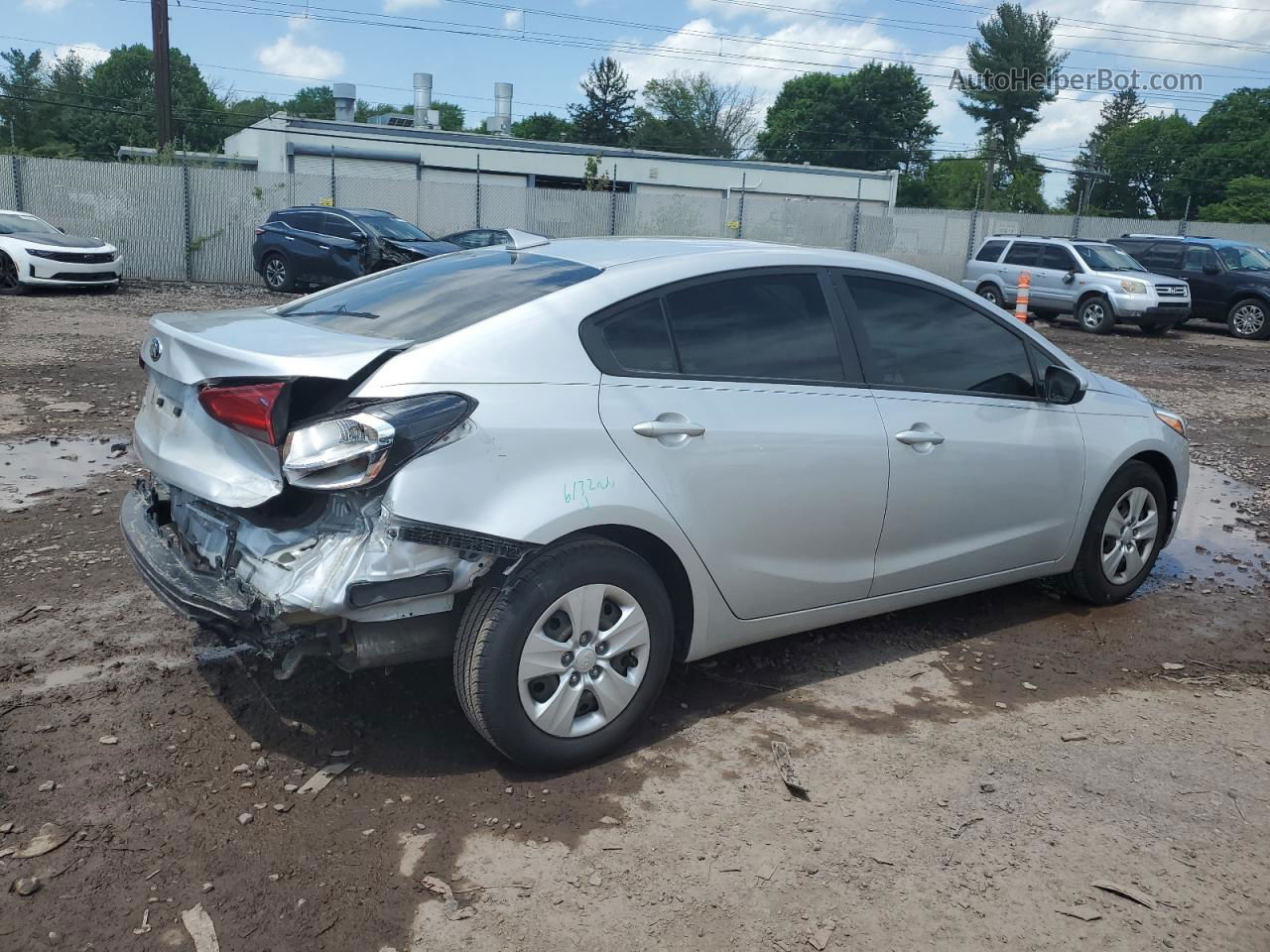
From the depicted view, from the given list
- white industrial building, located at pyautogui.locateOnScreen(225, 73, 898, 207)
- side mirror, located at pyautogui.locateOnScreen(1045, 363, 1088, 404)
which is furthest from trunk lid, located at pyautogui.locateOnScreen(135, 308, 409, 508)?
white industrial building, located at pyautogui.locateOnScreen(225, 73, 898, 207)

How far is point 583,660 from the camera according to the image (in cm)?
347

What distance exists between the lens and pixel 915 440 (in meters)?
4.26

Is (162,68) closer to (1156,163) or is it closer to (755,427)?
(755,427)

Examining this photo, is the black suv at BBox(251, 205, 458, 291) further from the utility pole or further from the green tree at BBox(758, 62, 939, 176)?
the green tree at BBox(758, 62, 939, 176)

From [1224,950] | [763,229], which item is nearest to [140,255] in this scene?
[763,229]

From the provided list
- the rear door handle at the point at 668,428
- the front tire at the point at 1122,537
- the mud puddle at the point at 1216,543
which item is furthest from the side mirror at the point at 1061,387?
the rear door handle at the point at 668,428

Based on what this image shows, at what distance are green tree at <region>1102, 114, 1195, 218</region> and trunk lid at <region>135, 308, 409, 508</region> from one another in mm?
78544

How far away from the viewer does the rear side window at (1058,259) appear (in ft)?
69.7

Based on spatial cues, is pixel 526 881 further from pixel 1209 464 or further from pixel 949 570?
pixel 1209 464

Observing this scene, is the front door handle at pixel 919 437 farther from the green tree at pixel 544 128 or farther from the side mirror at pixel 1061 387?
the green tree at pixel 544 128

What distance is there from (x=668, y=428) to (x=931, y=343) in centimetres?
151

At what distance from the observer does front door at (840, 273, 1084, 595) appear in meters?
4.30

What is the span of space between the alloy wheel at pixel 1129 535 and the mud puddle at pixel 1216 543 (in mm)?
729

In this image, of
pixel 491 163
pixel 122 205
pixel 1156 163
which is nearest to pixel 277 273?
pixel 122 205
